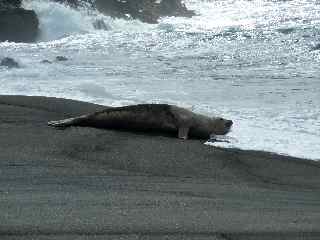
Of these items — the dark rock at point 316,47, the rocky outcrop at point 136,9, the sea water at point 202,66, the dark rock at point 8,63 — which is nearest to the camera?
the sea water at point 202,66

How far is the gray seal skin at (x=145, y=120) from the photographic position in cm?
724

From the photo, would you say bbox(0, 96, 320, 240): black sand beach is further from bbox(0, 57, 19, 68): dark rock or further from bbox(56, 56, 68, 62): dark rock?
bbox(56, 56, 68, 62): dark rock

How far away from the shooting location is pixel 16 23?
31500 millimetres

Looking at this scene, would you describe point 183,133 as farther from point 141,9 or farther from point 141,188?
point 141,9

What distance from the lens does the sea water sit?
10.0m

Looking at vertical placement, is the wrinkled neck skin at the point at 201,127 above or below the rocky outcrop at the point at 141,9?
below

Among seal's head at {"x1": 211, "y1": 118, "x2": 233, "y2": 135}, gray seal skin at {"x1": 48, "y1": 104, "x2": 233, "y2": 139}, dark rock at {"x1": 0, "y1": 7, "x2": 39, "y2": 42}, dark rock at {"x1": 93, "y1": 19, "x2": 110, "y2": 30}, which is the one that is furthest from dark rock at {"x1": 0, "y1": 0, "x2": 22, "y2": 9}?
gray seal skin at {"x1": 48, "y1": 104, "x2": 233, "y2": 139}

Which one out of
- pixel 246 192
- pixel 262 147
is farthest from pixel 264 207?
pixel 262 147

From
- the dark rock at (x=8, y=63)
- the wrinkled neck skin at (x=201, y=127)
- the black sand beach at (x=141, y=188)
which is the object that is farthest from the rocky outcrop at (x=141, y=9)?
the black sand beach at (x=141, y=188)

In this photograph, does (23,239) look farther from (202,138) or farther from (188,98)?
(188,98)

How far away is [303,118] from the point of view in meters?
9.84

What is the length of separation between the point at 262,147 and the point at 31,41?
24.5 meters

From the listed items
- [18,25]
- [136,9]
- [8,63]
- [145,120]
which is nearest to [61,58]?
[8,63]

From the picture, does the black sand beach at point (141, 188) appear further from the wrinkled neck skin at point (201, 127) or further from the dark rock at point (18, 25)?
the dark rock at point (18, 25)
